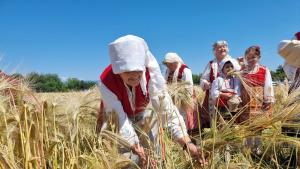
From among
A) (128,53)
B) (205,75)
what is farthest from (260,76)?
(128,53)

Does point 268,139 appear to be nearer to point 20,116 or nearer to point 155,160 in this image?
point 155,160

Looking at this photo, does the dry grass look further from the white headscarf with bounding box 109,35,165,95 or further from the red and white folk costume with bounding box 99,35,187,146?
the white headscarf with bounding box 109,35,165,95

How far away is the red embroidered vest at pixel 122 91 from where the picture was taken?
2315 mm

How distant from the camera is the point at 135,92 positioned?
2367 millimetres

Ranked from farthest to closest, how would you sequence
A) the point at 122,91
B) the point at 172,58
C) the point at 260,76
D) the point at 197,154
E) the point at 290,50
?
the point at 172,58
the point at 260,76
the point at 290,50
the point at 122,91
the point at 197,154

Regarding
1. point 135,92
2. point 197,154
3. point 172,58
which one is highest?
point 172,58

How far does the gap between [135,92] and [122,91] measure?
0.28 ft

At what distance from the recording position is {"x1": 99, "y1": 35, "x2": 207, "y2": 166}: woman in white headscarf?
2.09 meters

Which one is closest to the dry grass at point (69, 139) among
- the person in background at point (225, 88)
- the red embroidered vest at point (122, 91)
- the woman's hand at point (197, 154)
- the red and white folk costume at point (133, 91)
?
the woman's hand at point (197, 154)

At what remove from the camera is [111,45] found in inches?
86.5

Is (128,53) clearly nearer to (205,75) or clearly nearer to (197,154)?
(197,154)

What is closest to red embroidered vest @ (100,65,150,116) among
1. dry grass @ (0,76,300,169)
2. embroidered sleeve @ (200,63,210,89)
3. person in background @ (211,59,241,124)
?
dry grass @ (0,76,300,169)

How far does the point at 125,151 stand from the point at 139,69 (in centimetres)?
43

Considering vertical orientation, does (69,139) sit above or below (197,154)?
above
